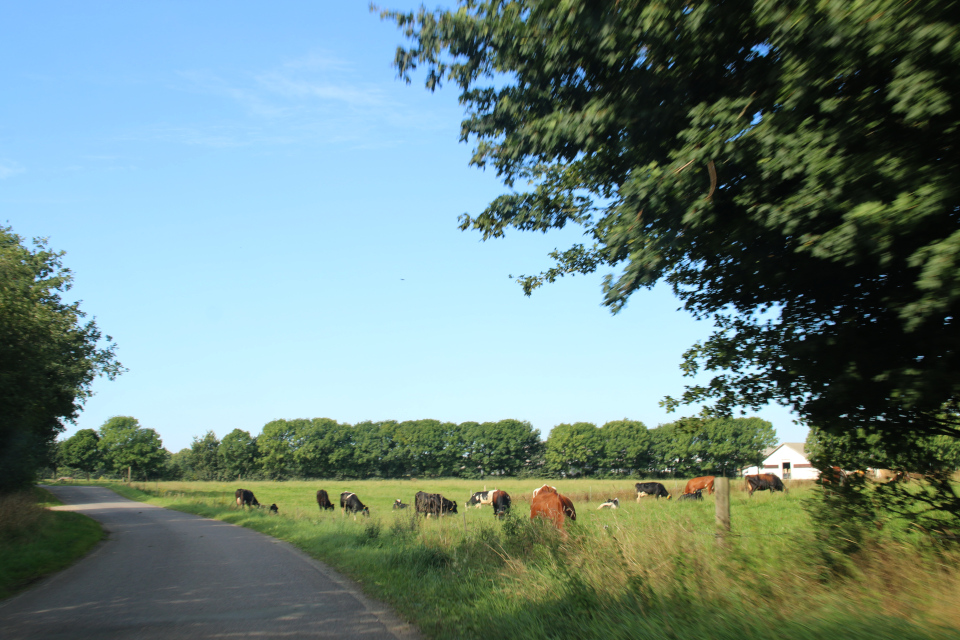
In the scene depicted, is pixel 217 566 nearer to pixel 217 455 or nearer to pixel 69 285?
pixel 69 285

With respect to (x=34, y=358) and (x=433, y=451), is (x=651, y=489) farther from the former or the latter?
(x=433, y=451)

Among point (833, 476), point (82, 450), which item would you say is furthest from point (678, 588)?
point (82, 450)

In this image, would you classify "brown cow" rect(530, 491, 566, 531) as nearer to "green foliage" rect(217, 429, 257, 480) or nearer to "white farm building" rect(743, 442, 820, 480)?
"white farm building" rect(743, 442, 820, 480)

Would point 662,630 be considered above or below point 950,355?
below

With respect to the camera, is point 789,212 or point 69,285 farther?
point 69,285

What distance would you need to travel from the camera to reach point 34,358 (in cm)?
1505

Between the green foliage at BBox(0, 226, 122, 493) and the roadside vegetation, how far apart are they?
9.68 feet

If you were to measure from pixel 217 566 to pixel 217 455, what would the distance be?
112m

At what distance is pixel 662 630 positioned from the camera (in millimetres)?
4664

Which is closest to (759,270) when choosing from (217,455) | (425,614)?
(425,614)

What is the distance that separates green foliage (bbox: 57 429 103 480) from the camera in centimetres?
10400

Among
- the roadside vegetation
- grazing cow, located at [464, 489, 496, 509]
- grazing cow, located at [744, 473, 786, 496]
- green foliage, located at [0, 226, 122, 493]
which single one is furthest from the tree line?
the roadside vegetation

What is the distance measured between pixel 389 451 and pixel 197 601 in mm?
109745

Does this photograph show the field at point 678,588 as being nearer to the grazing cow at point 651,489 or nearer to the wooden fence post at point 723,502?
the wooden fence post at point 723,502
